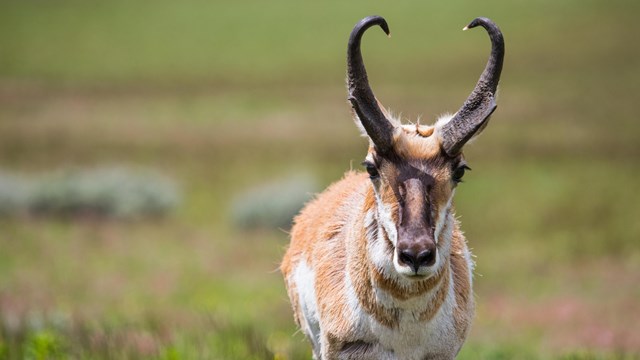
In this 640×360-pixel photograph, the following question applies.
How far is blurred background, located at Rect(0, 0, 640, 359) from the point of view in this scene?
59.9 ft

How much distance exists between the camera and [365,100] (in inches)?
285

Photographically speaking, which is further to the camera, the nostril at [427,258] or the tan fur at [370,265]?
the tan fur at [370,265]

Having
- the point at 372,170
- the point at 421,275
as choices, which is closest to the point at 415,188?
the point at 372,170

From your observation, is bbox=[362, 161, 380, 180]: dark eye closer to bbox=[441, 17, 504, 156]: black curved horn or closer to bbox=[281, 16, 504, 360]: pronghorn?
bbox=[281, 16, 504, 360]: pronghorn

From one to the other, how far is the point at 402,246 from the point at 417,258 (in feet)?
0.45

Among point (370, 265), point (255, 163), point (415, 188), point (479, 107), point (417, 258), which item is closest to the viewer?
point (417, 258)

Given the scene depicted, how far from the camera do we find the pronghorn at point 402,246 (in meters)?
6.85

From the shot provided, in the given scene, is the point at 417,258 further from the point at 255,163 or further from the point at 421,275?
the point at 255,163

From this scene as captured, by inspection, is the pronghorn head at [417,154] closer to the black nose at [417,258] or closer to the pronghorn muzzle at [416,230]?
the pronghorn muzzle at [416,230]

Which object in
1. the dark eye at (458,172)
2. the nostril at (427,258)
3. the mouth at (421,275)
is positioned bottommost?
the mouth at (421,275)

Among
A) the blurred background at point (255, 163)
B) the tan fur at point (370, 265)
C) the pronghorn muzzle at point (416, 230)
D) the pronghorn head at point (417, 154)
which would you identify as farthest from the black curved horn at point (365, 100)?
Result: the blurred background at point (255, 163)

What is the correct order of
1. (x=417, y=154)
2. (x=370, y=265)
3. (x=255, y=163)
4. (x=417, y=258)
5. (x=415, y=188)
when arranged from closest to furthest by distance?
(x=417, y=258) < (x=415, y=188) < (x=417, y=154) < (x=370, y=265) < (x=255, y=163)

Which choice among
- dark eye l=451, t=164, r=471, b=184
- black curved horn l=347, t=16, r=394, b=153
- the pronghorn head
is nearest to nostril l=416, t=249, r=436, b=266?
the pronghorn head

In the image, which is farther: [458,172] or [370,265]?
[370,265]
